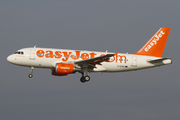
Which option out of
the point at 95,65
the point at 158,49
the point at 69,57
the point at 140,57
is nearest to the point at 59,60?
the point at 69,57

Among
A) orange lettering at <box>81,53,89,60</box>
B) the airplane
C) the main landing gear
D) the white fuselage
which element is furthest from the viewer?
the main landing gear

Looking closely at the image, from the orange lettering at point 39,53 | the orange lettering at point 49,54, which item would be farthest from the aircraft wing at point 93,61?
the orange lettering at point 39,53

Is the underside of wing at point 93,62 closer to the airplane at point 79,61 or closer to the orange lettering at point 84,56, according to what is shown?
the airplane at point 79,61

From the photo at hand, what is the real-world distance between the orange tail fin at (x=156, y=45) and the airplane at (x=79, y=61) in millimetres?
1093

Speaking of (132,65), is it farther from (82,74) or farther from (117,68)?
(82,74)

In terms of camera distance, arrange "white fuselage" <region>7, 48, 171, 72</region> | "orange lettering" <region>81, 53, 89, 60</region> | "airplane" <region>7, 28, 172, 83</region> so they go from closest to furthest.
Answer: "airplane" <region>7, 28, 172, 83</region>, "white fuselage" <region>7, 48, 171, 72</region>, "orange lettering" <region>81, 53, 89, 60</region>

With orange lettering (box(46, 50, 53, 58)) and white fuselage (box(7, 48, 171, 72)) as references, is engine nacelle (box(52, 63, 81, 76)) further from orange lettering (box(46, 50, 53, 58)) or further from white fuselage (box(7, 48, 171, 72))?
orange lettering (box(46, 50, 53, 58))

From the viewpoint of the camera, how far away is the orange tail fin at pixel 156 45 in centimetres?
5375

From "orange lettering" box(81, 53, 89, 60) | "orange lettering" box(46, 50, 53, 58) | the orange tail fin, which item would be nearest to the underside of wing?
"orange lettering" box(81, 53, 89, 60)

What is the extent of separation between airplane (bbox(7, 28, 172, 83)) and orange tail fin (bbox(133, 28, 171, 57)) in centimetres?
109

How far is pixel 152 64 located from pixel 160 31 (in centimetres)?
689

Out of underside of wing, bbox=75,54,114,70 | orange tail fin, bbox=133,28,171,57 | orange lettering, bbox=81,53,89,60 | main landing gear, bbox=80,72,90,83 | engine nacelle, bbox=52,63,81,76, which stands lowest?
main landing gear, bbox=80,72,90,83

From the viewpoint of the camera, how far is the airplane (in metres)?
47.6

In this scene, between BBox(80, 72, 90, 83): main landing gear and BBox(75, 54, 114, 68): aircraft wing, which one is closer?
BBox(75, 54, 114, 68): aircraft wing
